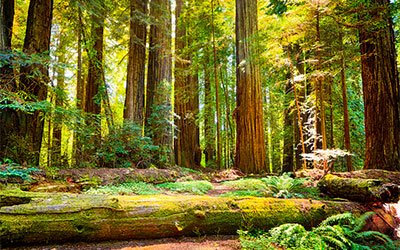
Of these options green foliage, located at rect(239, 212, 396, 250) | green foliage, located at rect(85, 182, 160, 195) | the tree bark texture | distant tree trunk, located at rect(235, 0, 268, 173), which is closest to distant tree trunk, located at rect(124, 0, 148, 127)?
green foliage, located at rect(85, 182, 160, 195)

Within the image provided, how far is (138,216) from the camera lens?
2.71m

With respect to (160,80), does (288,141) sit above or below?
below

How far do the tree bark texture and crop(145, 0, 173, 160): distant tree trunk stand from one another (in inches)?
212

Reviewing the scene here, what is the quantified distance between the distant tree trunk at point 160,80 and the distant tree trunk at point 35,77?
369 cm

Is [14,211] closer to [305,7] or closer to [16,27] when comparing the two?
[305,7]

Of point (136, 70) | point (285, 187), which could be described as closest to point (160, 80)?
point (136, 70)

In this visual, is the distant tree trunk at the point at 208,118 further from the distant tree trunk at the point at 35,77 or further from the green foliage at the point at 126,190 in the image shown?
the green foliage at the point at 126,190

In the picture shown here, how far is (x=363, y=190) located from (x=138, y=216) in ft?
12.1

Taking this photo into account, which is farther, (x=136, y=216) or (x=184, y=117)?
(x=184, y=117)

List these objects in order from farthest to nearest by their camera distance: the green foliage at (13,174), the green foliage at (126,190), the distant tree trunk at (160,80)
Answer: the distant tree trunk at (160,80) < the green foliage at (126,190) < the green foliage at (13,174)

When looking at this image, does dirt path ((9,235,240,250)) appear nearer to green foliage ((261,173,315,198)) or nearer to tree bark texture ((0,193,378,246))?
tree bark texture ((0,193,378,246))

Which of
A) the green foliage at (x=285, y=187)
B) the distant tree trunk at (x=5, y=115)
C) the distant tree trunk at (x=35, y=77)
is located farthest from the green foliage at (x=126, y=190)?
the green foliage at (x=285, y=187)

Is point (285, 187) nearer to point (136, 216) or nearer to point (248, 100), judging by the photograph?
point (136, 216)

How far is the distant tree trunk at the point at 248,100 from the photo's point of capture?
7996mm
